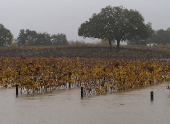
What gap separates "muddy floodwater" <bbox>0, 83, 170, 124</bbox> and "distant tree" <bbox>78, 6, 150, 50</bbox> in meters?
47.3

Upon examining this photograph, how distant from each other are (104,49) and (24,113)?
54231 mm

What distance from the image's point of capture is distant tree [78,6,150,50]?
217ft

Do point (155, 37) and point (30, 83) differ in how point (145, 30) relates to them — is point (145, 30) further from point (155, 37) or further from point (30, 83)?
point (155, 37)

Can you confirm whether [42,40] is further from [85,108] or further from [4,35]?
[85,108]

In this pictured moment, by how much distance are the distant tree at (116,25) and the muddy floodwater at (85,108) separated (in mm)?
47345

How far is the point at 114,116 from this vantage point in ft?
41.7

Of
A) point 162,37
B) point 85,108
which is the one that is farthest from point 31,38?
point 85,108

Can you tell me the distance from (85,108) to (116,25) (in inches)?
2116

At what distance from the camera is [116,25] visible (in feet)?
220

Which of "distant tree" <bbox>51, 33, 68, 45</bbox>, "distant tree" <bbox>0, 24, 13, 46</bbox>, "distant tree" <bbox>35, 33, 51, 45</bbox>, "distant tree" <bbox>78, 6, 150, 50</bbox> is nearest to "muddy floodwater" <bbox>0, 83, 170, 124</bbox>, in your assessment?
"distant tree" <bbox>78, 6, 150, 50</bbox>

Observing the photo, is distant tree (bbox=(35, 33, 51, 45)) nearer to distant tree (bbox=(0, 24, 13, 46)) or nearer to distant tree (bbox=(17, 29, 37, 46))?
distant tree (bbox=(17, 29, 37, 46))

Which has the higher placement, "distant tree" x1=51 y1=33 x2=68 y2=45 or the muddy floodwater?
"distant tree" x1=51 y1=33 x2=68 y2=45

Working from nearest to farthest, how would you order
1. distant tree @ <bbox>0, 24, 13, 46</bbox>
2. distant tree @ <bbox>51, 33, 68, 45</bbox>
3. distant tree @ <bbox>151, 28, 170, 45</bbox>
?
distant tree @ <bbox>0, 24, 13, 46</bbox> < distant tree @ <bbox>51, 33, 68, 45</bbox> < distant tree @ <bbox>151, 28, 170, 45</bbox>

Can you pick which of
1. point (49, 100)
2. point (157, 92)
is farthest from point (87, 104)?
point (157, 92)
